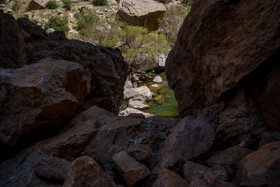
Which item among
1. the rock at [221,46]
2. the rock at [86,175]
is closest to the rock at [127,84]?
the rock at [221,46]

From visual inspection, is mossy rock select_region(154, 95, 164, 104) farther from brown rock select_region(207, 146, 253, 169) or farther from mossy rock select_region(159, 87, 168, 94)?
brown rock select_region(207, 146, 253, 169)

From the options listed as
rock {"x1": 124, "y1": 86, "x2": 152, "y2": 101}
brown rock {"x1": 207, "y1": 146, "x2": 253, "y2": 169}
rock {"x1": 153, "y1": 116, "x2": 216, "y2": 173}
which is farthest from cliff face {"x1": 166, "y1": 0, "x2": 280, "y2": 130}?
rock {"x1": 124, "y1": 86, "x2": 152, "y2": 101}

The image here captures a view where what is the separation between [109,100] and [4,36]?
274cm

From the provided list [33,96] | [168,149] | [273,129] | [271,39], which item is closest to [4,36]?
[33,96]

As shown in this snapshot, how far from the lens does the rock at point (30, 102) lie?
2309 mm

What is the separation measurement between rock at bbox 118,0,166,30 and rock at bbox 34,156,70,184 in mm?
24283

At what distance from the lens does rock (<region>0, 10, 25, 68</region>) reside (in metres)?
2.95

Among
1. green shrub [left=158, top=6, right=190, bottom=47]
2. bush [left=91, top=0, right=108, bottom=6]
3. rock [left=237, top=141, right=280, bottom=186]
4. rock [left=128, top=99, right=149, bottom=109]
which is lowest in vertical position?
rock [left=128, top=99, right=149, bottom=109]

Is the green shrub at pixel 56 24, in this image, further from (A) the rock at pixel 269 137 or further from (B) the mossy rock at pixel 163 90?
(A) the rock at pixel 269 137

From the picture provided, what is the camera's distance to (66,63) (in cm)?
297

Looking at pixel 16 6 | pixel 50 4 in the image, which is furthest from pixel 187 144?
pixel 50 4

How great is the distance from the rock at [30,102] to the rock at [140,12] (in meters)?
23.4

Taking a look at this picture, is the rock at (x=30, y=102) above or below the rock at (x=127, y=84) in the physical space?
above

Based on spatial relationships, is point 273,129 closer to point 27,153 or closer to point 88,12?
point 27,153
